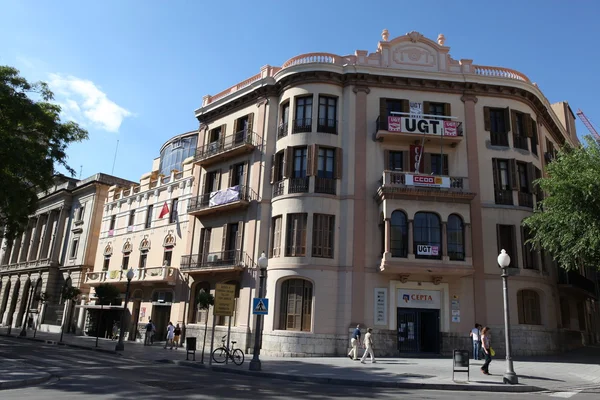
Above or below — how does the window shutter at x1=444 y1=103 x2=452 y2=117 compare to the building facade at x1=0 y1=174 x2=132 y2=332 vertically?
above

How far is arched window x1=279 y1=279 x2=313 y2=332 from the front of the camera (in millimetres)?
25156

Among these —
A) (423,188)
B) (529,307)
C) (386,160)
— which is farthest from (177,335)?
(529,307)

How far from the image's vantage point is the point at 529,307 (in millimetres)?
25875

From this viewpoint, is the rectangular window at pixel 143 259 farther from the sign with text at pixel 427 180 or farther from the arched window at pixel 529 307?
the arched window at pixel 529 307

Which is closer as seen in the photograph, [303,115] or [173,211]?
[303,115]

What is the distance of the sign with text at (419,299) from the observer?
25.3 meters

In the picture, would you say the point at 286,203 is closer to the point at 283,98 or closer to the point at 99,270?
the point at 283,98

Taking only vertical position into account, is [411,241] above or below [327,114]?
below

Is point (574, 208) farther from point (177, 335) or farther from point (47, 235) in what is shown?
point (47, 235)

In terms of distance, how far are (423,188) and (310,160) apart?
21.9ft

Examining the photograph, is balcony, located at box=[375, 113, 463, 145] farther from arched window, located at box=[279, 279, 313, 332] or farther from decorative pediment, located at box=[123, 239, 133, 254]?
decorative pediment, located at box=[123, 239, 133, 254]

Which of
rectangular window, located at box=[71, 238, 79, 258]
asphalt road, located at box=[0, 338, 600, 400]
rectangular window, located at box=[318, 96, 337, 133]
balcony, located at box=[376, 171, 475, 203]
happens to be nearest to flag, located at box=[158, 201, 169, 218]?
rectangular window, located at box=[71, 238, 79, 258]

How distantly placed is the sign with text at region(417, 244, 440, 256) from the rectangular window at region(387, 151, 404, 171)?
205 inches

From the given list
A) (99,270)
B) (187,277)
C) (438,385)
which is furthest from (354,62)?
(99,270)
